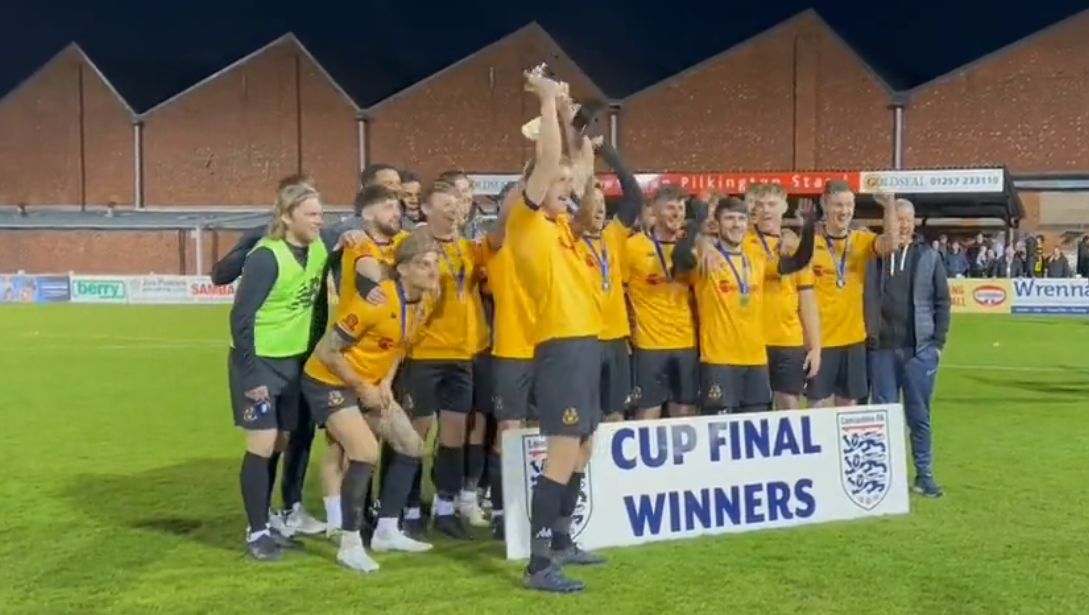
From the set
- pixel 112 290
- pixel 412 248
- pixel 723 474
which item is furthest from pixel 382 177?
pixel 112 290

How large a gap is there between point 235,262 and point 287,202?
494 millimetres

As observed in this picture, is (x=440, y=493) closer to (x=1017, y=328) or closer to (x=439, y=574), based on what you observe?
(x=439, y=574)

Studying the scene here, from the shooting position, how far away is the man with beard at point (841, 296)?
28.0 ft

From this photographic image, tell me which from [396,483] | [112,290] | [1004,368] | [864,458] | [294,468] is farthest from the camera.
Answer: [112,290]

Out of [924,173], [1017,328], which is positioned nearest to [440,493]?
[1017,328]

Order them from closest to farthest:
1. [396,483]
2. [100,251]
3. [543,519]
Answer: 1. [543,519]
2. [396,483]
3. [100,251]

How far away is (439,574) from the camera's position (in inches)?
250

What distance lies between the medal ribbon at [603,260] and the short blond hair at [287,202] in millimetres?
1596

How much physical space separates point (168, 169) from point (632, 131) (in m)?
20.7

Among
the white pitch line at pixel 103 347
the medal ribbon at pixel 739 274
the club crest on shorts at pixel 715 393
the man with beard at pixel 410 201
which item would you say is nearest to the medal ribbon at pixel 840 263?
the medal ribbon at pixel 739 274

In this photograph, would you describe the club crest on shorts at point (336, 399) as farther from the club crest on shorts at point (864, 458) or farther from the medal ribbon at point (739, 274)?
the club crest on shorts at point (864, 458)

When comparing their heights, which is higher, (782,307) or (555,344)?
(782,307)

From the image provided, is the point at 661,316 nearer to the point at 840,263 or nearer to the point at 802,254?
the point at 802,254

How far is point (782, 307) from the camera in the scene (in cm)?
830
